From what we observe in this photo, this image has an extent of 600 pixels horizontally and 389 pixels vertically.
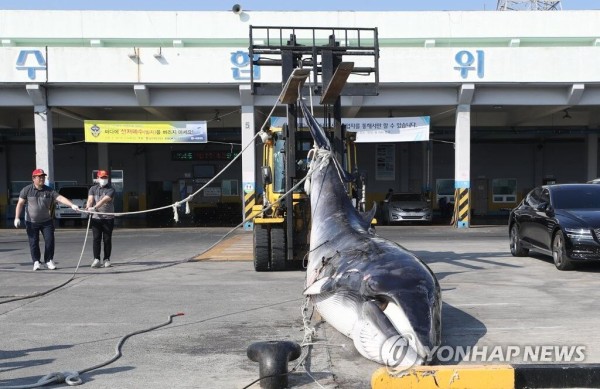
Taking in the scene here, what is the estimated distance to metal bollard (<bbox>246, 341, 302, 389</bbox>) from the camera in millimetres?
4441

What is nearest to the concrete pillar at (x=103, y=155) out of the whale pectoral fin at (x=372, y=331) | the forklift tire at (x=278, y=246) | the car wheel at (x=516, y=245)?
the forklift tire at (x=278, y=246)

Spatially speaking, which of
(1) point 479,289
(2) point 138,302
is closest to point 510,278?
(1) point 479,289

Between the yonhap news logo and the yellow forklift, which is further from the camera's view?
the yellow forklift

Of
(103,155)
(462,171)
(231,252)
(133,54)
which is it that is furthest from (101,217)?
(103,155)

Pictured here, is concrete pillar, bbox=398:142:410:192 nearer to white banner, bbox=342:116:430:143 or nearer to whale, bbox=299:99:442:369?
white banner, bbox=342:116:430:143

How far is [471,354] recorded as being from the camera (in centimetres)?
535

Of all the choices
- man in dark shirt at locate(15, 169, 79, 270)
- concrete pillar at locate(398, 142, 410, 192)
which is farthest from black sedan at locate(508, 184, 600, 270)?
concrete pillar at locate(398, 142, 410, 192)

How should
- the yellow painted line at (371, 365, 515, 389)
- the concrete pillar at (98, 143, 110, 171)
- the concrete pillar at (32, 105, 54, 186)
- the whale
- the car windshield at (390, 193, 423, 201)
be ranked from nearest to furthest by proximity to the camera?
the yellow painted line at (371, 365, 515, 389) → the whale → the concrete pillar at (32, 105, 54, 186) → the car windshield at (390, 193, 423, 201) → the concrete pillar at (98, 143, 110, 171)

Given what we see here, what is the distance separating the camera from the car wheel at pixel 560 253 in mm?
10234

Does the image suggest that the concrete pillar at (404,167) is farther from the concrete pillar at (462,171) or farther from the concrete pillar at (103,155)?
the concrete pillar at (103,155)

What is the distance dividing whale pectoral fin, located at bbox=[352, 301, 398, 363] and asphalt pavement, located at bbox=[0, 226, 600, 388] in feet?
1.04

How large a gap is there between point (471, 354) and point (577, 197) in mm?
7141

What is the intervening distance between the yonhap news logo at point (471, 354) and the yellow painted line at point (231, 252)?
27.2 ft
